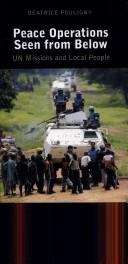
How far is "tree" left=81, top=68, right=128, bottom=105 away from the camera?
6.41m

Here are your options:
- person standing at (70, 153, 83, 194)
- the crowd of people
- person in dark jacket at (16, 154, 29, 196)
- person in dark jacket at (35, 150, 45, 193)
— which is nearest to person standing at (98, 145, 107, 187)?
the crowd of people

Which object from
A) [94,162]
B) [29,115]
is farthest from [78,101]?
[94,162]

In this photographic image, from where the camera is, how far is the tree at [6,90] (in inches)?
251

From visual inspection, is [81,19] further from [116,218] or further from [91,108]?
[116,218]

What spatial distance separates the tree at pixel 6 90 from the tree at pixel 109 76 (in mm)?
861

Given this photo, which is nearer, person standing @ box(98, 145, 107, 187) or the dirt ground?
the dirt ground

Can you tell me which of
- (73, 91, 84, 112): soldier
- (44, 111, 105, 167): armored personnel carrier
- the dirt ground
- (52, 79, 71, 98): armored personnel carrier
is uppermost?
(52, 79, 71, 98): armored personnel carrier

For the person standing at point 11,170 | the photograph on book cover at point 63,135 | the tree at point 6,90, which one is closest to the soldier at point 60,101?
the photograph on book cover at point 63,135

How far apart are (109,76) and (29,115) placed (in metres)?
1.00

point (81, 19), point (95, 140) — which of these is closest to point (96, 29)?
point (81, 19)

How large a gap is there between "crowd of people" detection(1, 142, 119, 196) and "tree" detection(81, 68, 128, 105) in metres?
0.71

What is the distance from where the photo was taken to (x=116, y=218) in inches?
256

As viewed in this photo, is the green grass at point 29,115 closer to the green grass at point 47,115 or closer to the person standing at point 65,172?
the green grass at point 47,115

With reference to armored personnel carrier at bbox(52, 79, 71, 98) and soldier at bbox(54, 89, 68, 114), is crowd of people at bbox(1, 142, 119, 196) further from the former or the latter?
armored personnel carrier at bbox(52, 79, 71, 98)
